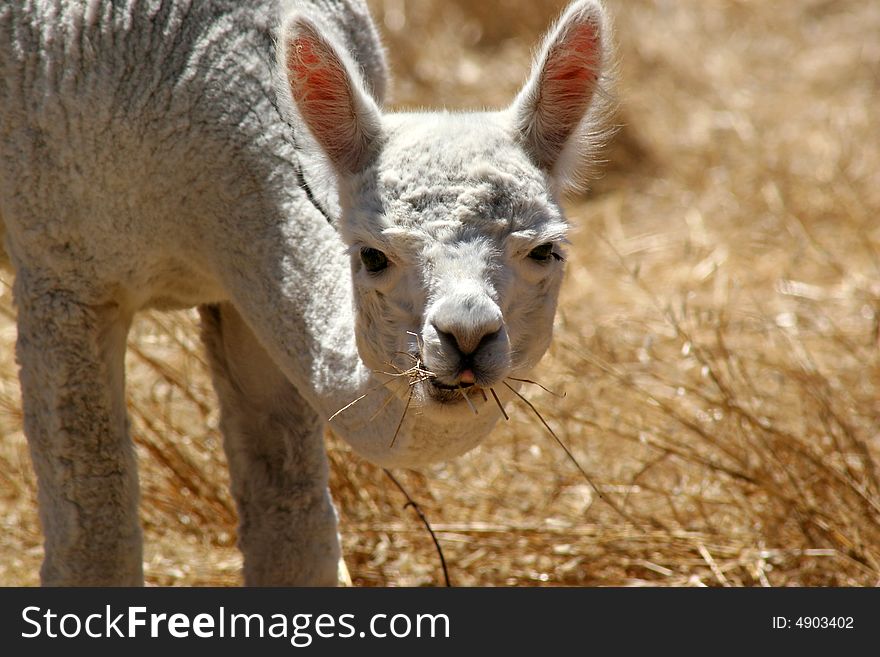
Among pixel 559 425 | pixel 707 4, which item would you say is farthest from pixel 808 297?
pixel 707 4

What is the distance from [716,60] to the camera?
1046cm

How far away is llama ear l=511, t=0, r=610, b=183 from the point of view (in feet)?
10.0

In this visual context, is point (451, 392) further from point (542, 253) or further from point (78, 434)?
point (78, 434)

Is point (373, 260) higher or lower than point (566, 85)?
lower

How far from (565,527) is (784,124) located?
17.7 feet

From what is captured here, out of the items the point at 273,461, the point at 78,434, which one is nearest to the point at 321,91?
the point at 78,434

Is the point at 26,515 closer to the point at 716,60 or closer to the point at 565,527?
the point at 565,527

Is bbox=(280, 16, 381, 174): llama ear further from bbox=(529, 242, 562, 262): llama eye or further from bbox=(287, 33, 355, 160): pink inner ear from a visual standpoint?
bbox=(529, 242, 562, 262): llama eye

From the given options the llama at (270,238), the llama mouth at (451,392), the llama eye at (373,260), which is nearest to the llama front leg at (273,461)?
the llama at (270,238)

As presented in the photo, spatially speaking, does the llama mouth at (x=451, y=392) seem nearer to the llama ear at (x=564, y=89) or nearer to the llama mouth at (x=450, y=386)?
the llama mouth at (x=450, y=386)

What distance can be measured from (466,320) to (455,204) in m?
0.30

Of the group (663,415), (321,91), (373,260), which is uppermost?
(663,415)

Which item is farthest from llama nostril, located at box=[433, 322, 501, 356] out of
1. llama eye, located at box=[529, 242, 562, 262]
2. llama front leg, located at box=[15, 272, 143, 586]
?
llama front leg, located at box=[15, 272, 143, 586]

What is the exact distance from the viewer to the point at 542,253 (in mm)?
2896
